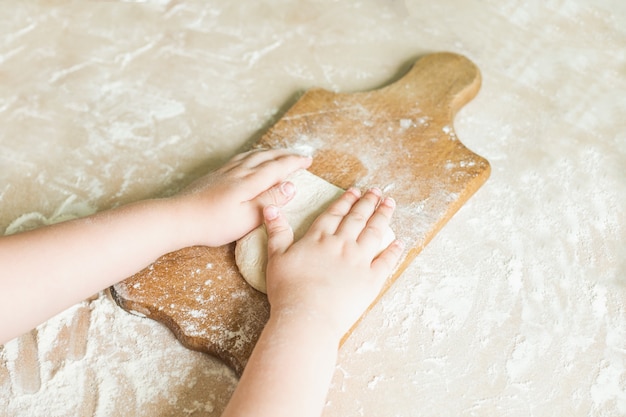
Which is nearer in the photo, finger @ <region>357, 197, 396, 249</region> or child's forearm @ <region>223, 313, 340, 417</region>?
child's forearm @ <region>223, 313, 340, 417</region>

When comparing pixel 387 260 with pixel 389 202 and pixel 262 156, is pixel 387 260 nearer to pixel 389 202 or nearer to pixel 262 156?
pixel 389 202

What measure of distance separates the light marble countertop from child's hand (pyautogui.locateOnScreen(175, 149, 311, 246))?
18 centimetres

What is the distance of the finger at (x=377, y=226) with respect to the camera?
975mm

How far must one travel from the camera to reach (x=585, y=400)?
94 centimetres

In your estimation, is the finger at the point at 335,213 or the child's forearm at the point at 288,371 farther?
the finger at the point at 335,213

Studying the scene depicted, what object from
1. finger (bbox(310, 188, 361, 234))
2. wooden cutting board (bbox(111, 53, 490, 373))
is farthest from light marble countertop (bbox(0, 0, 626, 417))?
finger (bbox(310, 188, 361, 234))

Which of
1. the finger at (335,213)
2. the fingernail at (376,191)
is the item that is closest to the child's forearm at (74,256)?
the finger at (335,213)

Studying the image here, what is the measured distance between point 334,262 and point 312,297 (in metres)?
0.07

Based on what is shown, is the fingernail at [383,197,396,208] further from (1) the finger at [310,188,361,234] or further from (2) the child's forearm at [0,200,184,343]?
(2) the child's forearm at [0,200,184,343]

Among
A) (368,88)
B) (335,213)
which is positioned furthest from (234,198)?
(368,88)

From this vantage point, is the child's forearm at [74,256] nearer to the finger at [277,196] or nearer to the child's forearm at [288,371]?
the finger at [277,196]

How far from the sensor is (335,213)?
1.01 metres

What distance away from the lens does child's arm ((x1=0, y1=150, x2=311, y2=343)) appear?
89 cm

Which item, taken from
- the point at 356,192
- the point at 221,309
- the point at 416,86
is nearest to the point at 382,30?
the point at 416,86
